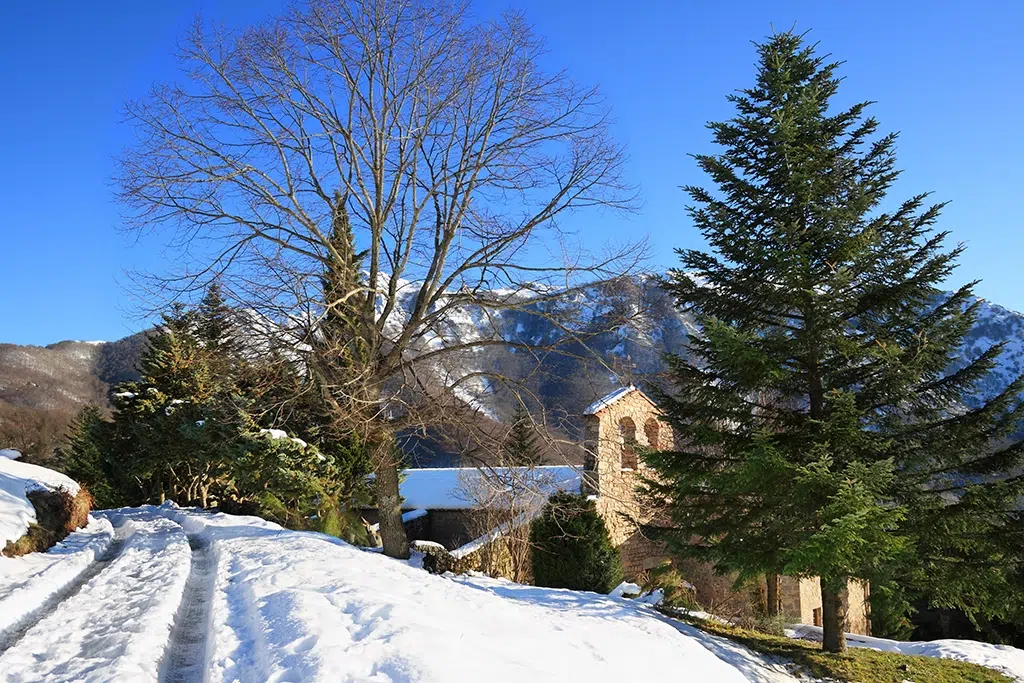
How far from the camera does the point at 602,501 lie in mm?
17234

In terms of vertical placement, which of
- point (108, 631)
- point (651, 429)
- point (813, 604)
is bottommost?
point (813, 604)

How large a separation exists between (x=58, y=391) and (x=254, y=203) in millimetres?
76195

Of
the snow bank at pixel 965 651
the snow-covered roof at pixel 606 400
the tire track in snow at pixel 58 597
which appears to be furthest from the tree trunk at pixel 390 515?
the snow bank at pixel 965 651

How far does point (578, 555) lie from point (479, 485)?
283 cm

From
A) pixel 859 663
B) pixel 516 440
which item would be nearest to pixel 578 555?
pixel 516 440

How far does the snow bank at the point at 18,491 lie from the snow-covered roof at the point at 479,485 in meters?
6.57

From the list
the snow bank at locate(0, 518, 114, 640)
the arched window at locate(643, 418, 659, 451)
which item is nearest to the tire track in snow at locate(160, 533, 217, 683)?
the snow bank at locate(0, 518, 114, 640)

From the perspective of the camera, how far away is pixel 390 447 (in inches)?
430

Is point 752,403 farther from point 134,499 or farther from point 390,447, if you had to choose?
point 134,499

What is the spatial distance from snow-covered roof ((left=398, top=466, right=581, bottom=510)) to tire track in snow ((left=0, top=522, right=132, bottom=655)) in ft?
17.5

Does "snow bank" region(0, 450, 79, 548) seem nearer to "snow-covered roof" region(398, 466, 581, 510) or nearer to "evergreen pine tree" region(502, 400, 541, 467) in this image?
Answer: "snow-covered roof" region(398, 466, 581, 510)

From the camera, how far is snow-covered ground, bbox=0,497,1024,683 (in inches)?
172

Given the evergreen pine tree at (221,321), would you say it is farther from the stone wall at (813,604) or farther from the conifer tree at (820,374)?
the stone wall at (813,604)

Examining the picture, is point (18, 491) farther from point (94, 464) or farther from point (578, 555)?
point (94, 464)
